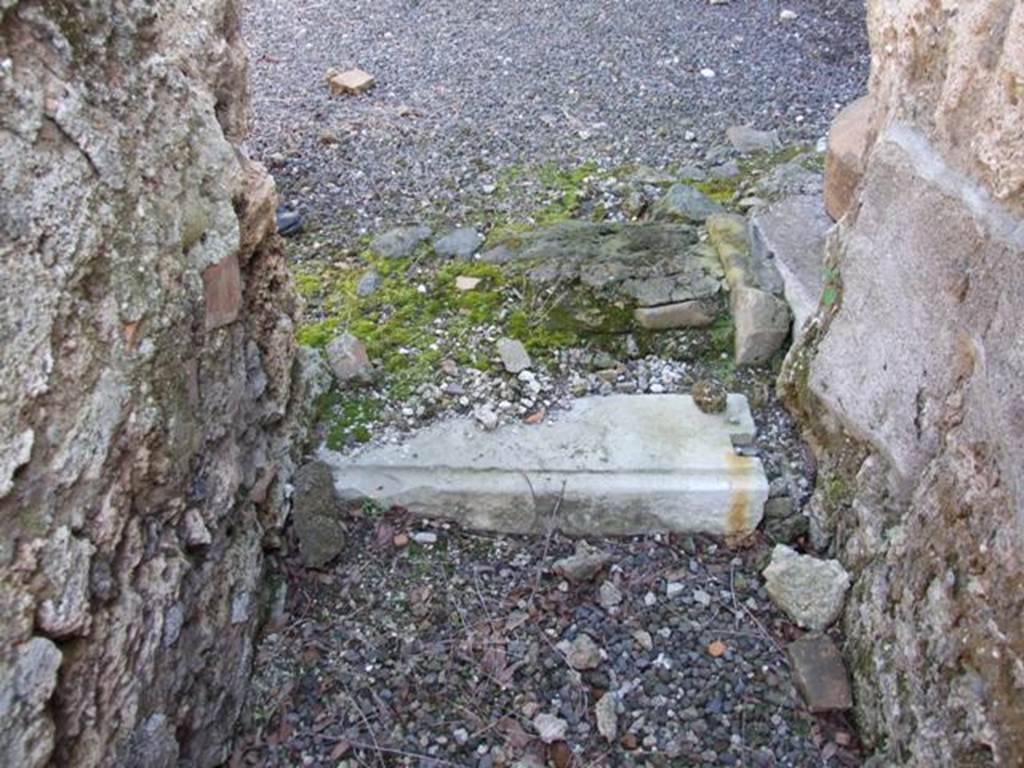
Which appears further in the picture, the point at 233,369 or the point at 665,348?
the point at 665,348

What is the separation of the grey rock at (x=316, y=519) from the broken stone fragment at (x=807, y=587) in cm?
100

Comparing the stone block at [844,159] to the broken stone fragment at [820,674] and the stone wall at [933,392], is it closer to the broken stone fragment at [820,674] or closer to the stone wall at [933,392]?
the stone wall at [933,392]

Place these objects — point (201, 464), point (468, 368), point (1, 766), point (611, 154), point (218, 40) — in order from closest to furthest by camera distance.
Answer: point (1, 766) < point (201, 464) < point (218, 40) < point (468, 368) < point (611, 154)

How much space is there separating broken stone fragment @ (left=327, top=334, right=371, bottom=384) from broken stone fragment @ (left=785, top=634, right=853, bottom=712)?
1260 millimetres

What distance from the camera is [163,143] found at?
163cm

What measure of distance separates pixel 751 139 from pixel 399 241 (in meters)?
1.59

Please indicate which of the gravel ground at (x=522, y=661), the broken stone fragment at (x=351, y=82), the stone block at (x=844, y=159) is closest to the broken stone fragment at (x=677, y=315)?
the stone block at (x=844, y=159)

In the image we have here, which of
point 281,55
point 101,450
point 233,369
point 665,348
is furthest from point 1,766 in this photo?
point 281,55

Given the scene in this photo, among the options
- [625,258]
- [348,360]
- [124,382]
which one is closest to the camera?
[124,382]

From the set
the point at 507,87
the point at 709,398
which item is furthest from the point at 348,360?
the point at 507,87

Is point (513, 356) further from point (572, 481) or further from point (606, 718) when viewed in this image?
point (606, 718)

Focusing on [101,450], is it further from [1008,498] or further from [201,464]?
[1008,498]

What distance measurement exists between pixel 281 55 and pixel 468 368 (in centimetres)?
301

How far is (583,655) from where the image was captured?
2027mm
